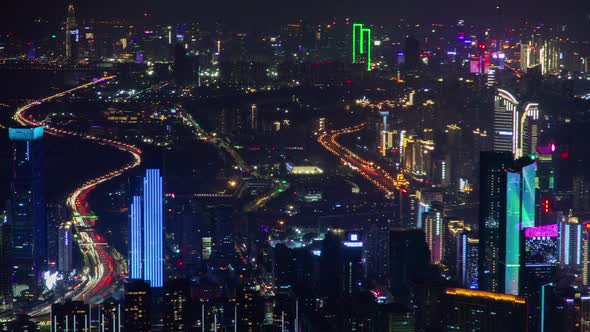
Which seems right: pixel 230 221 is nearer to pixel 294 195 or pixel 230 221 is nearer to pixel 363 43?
pixel 294 195

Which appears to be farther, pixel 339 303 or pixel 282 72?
pixel 282 72

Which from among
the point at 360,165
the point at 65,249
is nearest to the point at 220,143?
the point at 360,165

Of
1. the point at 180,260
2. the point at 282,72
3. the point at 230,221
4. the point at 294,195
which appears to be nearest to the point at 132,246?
the point at 180,260

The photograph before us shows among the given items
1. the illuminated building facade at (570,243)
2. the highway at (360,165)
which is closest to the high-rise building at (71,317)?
the illuminated building facade at (570,243)

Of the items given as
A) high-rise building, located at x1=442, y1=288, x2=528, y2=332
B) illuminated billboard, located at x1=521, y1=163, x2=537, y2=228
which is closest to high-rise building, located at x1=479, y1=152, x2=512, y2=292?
illuminated billboard, located at x1=521, y1=163, x2=537, y2=228

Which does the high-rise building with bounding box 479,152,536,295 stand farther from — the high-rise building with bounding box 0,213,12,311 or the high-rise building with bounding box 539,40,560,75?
the high-rise building with bounding box 0,213,12,311

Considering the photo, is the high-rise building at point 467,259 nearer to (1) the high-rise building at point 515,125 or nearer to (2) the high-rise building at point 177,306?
(1) the high-rise building at point 515,125

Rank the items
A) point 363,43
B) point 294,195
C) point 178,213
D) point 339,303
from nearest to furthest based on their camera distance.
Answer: point 339,303 < point 178,213 < point 294,195 < point 363,43
